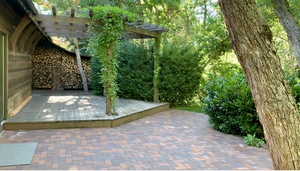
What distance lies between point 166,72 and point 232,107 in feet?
12.0

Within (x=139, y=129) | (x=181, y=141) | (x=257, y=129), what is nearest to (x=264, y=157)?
(x=257, y=129)

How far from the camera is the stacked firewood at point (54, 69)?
480 inches

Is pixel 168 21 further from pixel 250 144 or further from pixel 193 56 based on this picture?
pixel 250 144

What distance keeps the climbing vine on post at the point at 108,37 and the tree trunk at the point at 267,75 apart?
14.2 ft

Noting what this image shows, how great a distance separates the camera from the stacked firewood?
12188mm

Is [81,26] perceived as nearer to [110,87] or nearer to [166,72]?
[110,87]

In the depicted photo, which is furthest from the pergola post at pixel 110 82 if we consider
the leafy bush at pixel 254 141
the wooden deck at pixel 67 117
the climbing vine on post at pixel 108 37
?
the leafy bush at pixel 254 141

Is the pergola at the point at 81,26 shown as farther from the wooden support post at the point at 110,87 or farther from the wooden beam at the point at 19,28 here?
the wooden support post at the point at 110,87

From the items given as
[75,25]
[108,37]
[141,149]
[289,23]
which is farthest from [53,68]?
[289,23]

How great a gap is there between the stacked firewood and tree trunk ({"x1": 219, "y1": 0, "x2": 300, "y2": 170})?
37.9 feet

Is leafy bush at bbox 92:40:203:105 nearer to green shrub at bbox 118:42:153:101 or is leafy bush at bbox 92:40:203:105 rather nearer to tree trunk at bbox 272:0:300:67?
green shrub at bbox 118:42:153:101

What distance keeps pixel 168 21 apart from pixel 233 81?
7.48 metres

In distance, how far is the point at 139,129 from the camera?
17.9 feet

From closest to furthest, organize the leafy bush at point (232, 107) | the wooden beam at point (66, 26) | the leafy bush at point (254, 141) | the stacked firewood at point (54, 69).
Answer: the leafy bush at point (254, 141)
the leafy bush at point (232, 107)
the wooden beam at point (66, 26)
the stacked firewood at point (54, 69)
